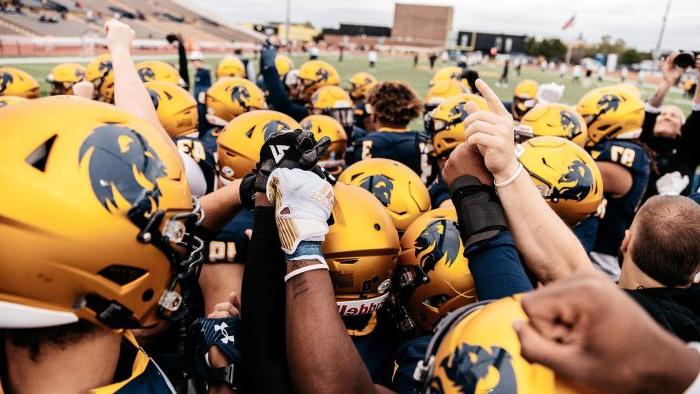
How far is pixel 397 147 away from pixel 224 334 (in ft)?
13.3

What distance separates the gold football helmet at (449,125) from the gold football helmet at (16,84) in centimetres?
599

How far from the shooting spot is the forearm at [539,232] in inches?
70.8

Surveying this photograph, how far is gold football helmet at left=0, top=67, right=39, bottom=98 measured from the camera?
6525 mm

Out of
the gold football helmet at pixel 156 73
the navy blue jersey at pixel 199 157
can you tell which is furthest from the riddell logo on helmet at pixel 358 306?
the gold football helmet at pixel 156 73

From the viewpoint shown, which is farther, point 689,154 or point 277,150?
point 689,154

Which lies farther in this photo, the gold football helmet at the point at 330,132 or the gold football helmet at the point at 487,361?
the gold football helmet at the point at 330,132

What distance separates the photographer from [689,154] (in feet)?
18.2

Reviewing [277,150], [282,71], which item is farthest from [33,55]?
[277,150]

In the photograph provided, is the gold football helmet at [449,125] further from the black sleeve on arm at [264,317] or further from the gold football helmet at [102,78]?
the gold football helmet at [102,78]

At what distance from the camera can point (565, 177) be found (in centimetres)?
328

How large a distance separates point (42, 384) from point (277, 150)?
3.96 feet

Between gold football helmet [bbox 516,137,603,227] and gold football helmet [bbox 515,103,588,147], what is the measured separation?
1.57 metres

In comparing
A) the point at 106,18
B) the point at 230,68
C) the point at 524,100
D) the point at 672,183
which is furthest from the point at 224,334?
the point at 106,18

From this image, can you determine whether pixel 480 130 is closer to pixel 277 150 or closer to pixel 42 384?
pixel 277 150
